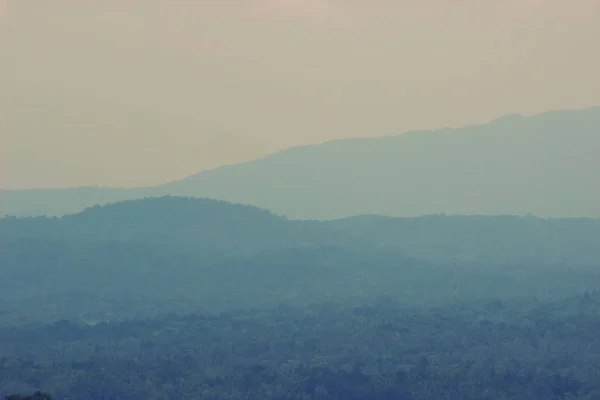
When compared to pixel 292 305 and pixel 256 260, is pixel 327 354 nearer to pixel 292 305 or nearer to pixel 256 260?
pixel 292 305

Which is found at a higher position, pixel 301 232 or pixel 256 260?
pixel 301 232

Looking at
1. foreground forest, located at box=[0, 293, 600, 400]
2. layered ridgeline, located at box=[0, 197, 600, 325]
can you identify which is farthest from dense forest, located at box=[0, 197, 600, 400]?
layered ridgeline, located at box=[0, 197, 600, 325]

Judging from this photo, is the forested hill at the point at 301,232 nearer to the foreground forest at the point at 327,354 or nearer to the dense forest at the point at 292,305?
the dense forest at the point at 292,305

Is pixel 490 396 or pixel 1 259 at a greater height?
pixel 1 259

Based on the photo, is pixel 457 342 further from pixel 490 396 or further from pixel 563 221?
pixel 563 221

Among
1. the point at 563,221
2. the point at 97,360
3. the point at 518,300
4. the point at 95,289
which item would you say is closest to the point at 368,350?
the point at 97,360

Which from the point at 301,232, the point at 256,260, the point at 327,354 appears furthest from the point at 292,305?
the point at 301,232
